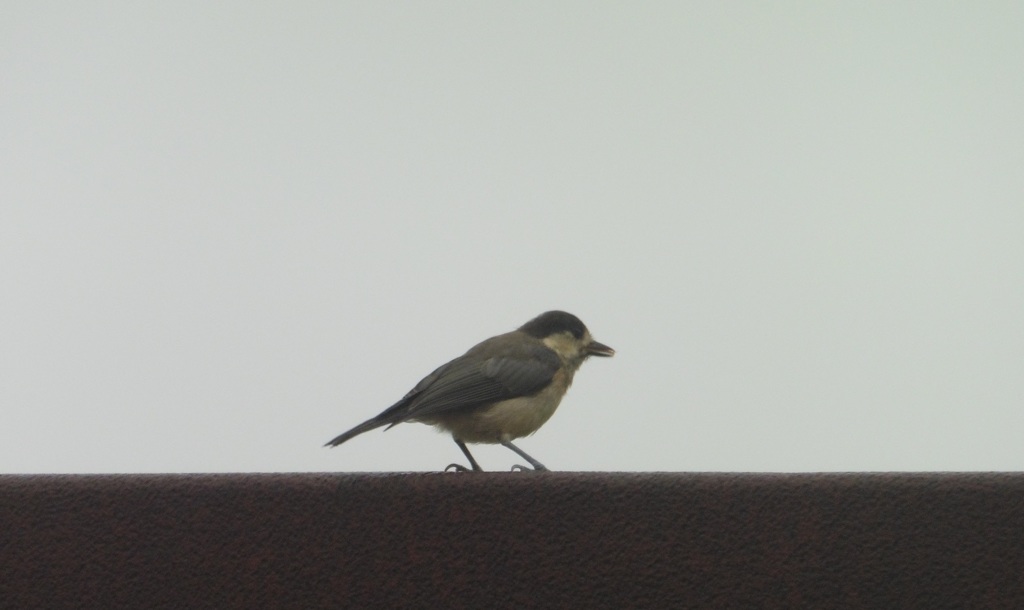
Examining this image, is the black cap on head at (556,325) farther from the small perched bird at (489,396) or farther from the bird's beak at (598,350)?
the small perched bird at (489,396)

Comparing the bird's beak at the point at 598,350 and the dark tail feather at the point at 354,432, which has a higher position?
the bird's beak at the point at 598,350

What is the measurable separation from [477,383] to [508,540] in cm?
97

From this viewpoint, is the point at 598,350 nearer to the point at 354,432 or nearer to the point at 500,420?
the point at 500,420

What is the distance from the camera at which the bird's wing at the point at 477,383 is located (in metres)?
2.38

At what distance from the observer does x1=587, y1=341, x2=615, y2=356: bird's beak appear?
2896mm

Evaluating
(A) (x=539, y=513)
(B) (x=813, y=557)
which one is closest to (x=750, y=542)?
(B) (x=813, y=557)

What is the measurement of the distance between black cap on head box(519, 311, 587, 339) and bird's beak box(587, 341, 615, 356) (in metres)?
0.04

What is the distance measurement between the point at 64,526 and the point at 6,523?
9 centimetres

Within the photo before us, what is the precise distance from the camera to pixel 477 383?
246 cm

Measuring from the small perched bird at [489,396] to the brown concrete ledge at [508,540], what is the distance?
683 mm

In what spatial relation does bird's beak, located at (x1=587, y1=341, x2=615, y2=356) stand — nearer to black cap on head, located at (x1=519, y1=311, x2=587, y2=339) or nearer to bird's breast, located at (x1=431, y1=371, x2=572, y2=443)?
black cap on head, located at (x1=519, y1=311, x2=587, y2=339)

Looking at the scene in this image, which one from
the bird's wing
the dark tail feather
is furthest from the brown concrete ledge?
the bird's wing

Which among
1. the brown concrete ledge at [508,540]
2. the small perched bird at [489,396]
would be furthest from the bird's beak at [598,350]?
the brown concrete ledge at [508,540]

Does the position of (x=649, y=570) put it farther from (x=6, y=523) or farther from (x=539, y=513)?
(x=6, y=523)
